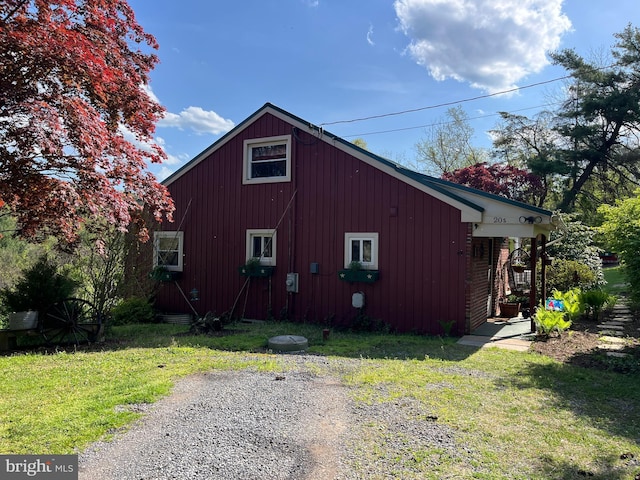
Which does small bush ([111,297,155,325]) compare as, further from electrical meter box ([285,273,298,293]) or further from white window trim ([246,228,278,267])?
electrical meter box ([285,273,298,293])

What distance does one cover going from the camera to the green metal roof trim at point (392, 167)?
27.9 feet

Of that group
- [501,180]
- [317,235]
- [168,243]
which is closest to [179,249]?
[168,243]

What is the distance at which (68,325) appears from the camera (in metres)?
8.02

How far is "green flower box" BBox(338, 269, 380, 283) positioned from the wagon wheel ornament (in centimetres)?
511

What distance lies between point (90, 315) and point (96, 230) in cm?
306

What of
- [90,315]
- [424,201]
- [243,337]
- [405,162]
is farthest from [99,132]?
[405,162]

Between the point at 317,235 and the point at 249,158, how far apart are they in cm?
300

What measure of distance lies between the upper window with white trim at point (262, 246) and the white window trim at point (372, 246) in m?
Result: 2.03

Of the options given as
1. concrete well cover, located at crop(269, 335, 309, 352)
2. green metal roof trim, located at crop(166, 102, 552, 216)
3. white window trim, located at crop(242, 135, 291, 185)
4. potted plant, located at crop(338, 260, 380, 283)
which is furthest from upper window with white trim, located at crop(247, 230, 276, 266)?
concrete well cover, located at crop(269, 335, 309, 352)

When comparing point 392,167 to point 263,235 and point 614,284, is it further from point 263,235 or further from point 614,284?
point 614,284

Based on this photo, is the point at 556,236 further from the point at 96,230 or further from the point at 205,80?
the point at 96,230

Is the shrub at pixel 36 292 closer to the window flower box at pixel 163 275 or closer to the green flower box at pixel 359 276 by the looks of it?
the window flower box at pixel 163 275

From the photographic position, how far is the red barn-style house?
28.8 feet

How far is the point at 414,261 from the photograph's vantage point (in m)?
9.12
